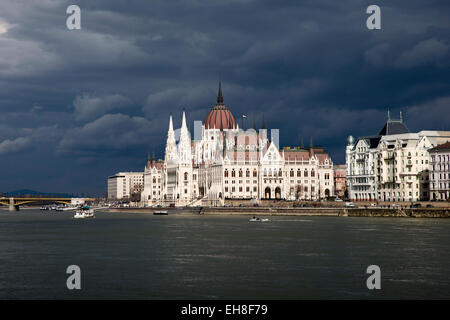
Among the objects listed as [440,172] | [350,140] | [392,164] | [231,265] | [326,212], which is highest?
[350,140]

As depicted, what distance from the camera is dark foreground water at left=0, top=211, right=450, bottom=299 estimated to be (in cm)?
4275

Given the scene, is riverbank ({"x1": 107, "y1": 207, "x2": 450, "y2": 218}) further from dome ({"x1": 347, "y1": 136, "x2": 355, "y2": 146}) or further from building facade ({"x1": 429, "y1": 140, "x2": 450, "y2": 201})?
dome ({"x1": 347, "y1": 136, "x2": 355, "y2": 146})

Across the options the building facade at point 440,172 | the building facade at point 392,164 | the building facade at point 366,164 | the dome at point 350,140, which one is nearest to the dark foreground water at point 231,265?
the building facade at point 440,172

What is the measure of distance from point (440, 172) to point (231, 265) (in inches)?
3918

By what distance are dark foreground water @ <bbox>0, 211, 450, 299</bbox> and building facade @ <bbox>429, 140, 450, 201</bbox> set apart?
59.5 metres

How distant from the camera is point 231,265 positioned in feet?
178

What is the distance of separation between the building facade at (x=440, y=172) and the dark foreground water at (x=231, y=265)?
59.5m

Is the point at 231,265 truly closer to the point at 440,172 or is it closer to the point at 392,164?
the point at 440,172

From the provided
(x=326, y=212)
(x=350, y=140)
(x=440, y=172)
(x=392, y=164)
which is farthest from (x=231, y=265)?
(x=350, y=140)

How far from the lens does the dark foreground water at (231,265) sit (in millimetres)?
42750

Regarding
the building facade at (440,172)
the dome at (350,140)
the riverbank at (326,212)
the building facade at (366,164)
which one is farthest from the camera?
the dome at (350,140)

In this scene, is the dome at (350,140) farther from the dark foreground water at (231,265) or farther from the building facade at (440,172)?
the dark foreground water at (231,265)

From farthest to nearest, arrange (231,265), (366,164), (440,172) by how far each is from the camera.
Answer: (366,164)
(440,172)
(231,265)
